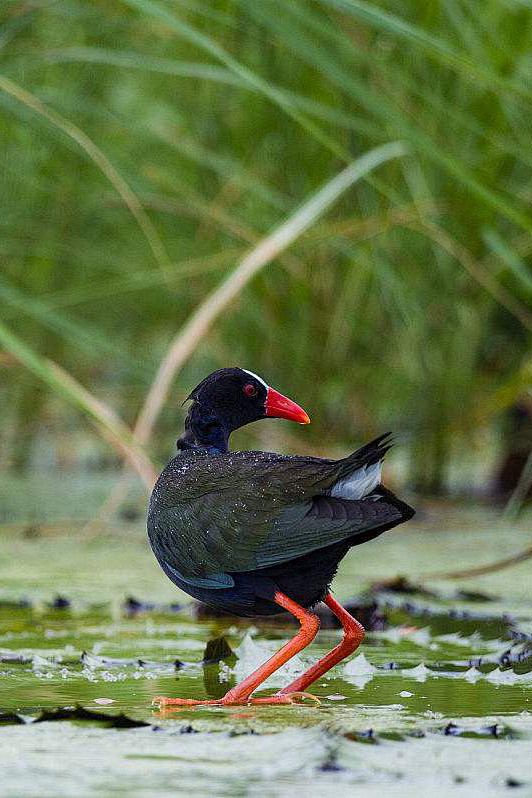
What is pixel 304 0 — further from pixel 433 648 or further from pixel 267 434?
pixel 433 648

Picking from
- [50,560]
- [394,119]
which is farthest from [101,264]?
[394,119]

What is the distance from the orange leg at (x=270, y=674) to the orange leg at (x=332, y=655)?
1 cm

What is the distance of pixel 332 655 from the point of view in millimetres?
2584

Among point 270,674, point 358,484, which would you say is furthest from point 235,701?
point 358,484

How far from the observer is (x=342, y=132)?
15.7ft

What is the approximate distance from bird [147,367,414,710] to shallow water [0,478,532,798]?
106 millimetres

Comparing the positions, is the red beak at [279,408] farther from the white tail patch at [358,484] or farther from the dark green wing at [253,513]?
the white tail patch at [358,484]

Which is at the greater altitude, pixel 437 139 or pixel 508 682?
pixel 437 139

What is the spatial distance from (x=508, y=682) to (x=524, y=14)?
252 cm

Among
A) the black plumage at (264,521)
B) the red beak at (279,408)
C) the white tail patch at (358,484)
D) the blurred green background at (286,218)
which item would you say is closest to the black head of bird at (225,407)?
the red beak at (279,408)

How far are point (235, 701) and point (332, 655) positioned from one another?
10.0 inches

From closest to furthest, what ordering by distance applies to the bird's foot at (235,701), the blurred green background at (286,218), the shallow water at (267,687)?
the shallow water at (267,687) < the bird's foot at (235,701) < the blurred green background at (286,218)

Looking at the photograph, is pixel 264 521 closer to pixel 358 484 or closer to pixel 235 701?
pixel 358 484

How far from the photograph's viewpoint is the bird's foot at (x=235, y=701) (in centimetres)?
234
